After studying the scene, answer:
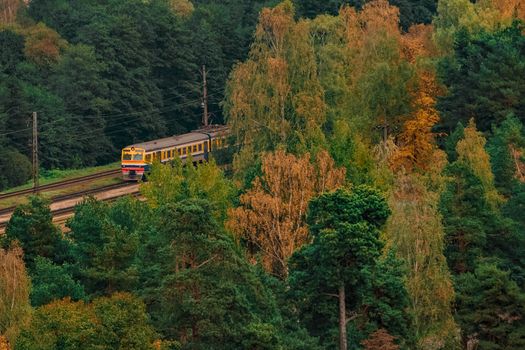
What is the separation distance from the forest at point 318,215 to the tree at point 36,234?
0.26 ft

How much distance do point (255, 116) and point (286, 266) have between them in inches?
756

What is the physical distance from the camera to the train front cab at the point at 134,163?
108375 mm

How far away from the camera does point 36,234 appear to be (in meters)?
68.1

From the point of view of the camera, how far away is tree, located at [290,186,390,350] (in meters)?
57.0

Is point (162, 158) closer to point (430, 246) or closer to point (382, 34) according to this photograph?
point (382, 34)

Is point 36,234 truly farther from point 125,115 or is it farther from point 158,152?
point 125,115

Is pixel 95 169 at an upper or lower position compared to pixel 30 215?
upper

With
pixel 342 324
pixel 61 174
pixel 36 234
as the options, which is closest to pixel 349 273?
pixel 342 324

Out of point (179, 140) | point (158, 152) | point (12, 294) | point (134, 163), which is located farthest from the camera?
point (179, 140)

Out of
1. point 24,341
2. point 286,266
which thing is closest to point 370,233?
point 286,266

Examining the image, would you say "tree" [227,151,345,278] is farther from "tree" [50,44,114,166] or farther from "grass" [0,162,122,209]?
"tree" [50,44,114,166]

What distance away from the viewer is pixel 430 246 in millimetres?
61562

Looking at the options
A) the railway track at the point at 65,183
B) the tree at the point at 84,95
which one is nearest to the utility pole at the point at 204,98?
Answer: the tree at the point at 84,95

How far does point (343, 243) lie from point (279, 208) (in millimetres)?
11905
